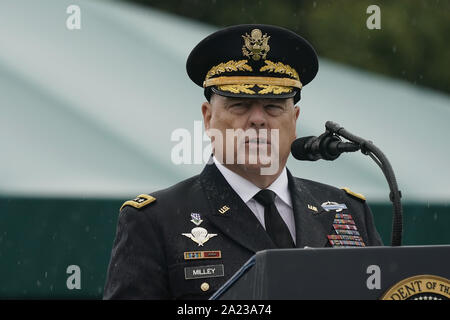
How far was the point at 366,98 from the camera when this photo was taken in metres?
6.00

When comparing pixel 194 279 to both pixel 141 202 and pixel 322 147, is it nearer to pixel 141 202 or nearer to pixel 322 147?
pixel 141 202

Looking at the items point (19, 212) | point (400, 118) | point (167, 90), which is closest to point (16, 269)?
point (19, 212)

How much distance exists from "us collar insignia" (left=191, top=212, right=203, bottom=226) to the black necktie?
0.66 ft

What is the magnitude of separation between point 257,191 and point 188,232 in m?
0.28

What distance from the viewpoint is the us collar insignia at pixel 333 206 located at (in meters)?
3.22

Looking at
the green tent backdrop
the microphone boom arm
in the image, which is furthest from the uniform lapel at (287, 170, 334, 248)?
the green tent backdrop

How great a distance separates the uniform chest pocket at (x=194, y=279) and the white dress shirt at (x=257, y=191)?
11.6 inches

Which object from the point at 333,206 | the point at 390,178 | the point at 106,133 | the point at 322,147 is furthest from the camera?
the point at 106,133

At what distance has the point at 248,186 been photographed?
3.05 metres

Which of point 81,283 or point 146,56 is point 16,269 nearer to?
point 81,283

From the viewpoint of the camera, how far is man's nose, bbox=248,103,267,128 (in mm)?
2900

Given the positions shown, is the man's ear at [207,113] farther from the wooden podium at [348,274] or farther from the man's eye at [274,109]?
the wooden podium at [348,274]

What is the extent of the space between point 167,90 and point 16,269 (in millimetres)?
1625

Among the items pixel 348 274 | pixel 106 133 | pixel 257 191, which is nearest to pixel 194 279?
pixel 257 191
